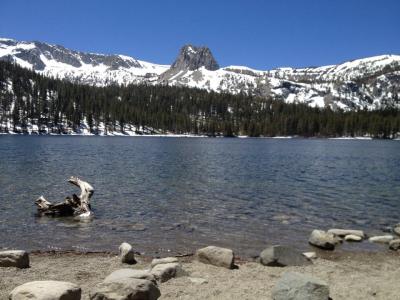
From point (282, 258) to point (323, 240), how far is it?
5.07 meters

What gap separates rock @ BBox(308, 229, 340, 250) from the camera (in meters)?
22.8

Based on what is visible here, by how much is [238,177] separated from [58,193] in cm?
2431

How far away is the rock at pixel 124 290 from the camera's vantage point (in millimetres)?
12133

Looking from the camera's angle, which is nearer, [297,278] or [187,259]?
[297,278]

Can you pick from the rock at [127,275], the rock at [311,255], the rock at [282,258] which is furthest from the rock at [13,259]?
the rock at [311,255]

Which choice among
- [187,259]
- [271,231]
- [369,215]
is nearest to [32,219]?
[187,259]

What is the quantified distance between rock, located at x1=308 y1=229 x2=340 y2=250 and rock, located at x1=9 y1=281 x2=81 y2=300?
14326 mm

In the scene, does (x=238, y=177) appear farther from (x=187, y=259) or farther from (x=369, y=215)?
(x=187, y=259)

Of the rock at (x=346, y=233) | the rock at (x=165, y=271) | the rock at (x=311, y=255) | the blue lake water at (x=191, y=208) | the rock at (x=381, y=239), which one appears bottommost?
the blue lake water at (x=191, y=208)

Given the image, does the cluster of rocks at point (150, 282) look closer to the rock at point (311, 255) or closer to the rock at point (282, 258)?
the rock at point (282, 258)

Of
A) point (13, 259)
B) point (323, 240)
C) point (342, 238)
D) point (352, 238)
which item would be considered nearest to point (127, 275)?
point (13, 259)

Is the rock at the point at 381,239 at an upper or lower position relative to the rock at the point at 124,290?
lower

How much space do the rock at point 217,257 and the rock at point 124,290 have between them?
606cm

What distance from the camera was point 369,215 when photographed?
108 feet
